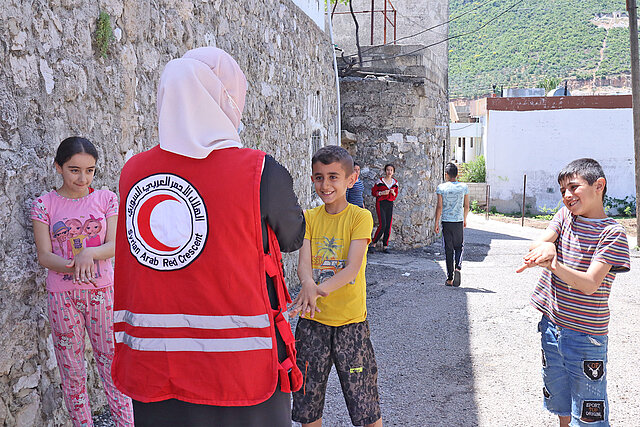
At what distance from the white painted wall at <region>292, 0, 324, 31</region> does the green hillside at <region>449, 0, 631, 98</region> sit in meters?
44.1

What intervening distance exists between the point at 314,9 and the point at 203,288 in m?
7.49

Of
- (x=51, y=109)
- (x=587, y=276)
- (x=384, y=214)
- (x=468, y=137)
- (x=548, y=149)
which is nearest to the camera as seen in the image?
(x=587, y=276)

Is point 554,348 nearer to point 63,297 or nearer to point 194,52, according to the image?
point 194,52

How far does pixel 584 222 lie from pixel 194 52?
1.96m

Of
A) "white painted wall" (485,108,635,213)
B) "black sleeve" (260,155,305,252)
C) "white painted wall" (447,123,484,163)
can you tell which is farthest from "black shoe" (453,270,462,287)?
"white painted wall" (447,123,484,163)

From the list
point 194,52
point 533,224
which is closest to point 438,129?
point 533,224

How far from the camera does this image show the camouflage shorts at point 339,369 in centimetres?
280

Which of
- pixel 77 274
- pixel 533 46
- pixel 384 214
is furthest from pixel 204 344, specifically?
pixel 533 46

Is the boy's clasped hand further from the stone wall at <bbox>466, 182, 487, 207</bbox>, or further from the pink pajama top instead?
the stone wall at <bbox>466, 182, 487, 207</bbox>

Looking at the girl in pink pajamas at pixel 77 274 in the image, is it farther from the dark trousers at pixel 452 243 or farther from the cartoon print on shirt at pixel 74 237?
the dark trousers at pixel 452 243

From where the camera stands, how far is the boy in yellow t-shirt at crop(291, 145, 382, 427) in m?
2.81

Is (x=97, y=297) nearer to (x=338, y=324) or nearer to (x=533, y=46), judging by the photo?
(x=338, y=324)

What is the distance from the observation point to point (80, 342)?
114 inches

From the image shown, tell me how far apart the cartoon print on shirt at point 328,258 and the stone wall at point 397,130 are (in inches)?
309
